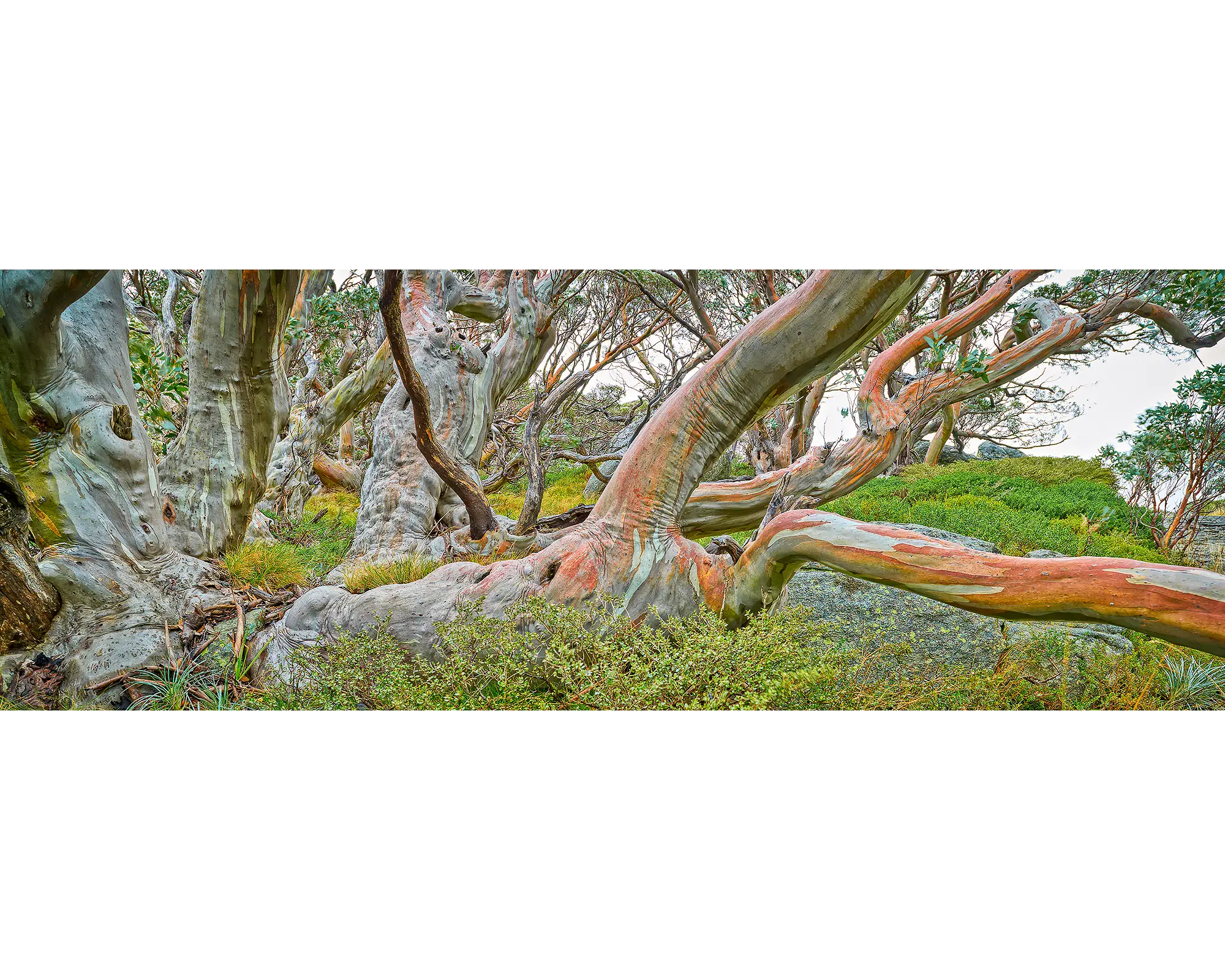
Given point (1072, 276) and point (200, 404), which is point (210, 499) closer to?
point (200, 404)

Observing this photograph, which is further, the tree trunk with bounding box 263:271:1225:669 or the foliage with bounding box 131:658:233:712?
the foliage with bounding box 131:658:233:712

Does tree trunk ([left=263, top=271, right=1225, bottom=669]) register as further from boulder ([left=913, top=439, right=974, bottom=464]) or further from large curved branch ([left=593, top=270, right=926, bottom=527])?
boulder ([left=913, top=439, right=974, bottom=464])

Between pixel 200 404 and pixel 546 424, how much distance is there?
204 centimetres

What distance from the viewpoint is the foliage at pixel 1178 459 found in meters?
2.92

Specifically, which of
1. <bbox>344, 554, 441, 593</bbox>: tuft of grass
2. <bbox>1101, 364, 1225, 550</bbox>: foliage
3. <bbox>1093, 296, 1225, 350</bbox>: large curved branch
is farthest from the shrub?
<bbox>1093, 296, 1225, 350</bbox>: large curved branch

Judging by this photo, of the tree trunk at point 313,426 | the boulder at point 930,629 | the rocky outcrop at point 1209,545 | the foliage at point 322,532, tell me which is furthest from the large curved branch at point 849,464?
the tree trunk at point 313,426

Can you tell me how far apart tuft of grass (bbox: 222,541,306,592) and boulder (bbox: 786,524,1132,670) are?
271 cm

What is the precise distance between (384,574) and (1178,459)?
12.9 ft

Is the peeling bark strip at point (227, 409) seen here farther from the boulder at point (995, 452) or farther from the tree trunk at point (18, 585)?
the boulder at point (995, 452)

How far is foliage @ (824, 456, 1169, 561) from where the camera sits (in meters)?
3.19

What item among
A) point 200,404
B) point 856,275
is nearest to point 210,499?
point 200,404

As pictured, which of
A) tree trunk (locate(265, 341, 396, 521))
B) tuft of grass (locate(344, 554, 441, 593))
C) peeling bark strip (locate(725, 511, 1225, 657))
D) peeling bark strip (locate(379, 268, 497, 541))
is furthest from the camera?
tree trunk (locate(265, 341, 396, 521))

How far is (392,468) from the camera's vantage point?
4.14 meters
